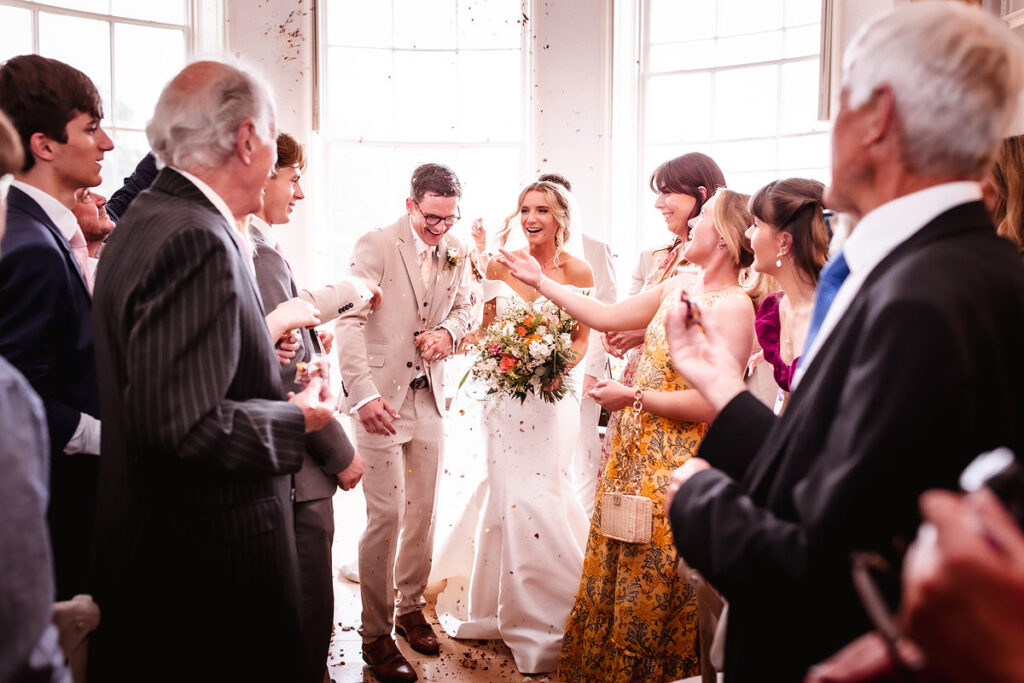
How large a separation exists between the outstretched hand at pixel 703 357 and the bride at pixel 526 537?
2.08m

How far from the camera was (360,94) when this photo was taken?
21.5 feet

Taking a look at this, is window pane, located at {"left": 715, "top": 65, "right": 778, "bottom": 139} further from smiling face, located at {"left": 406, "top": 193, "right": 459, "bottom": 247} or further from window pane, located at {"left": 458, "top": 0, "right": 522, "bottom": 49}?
smiling face, located at {"left": 406, "top": 193, "right": 459, "bottom": 247}

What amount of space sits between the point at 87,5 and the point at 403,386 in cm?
435

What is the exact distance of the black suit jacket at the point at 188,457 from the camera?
1.54 meters

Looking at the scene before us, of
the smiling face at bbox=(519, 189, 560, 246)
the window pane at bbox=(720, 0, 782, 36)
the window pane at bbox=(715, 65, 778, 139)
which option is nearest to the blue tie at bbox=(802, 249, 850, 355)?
the smiling face at bbox=(519, 189, 560, 246)

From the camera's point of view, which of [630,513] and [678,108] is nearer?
[630,513]

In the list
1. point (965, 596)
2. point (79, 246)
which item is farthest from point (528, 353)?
point (965, 596)

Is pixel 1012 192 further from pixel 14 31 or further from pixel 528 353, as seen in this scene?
pixel 14 31

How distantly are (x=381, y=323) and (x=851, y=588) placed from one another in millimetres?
2784

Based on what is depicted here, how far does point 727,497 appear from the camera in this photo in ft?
4.15

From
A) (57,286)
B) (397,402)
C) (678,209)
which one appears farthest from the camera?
(678,209)

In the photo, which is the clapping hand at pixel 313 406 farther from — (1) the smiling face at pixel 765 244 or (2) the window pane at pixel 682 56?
(2) the window pane at pixel 682 56

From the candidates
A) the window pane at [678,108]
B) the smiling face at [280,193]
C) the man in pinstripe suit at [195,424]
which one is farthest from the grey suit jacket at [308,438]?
the window pane at [678,108]

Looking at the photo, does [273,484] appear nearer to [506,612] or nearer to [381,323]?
[381,323]
